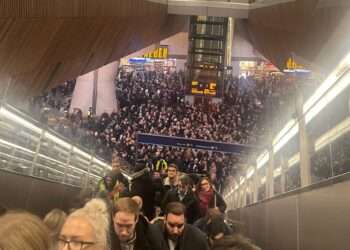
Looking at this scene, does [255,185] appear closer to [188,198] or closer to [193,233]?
[188,198]

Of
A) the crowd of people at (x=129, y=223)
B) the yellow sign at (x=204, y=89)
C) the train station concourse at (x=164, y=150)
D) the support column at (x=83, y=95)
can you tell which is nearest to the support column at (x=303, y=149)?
the train station concourse at (x=164, y=150)

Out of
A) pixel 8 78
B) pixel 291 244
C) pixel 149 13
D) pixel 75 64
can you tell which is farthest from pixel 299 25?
pixel 291 244

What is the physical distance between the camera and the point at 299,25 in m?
15.6

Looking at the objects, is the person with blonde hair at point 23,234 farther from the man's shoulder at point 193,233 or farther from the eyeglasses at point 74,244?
the man's shoulder at point 193,233

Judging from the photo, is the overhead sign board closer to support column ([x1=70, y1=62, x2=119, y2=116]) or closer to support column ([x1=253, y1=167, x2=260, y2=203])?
support column ([x1=253, y1=167, x2=260, y2=203])

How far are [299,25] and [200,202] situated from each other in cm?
891

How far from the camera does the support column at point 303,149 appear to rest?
525 cm

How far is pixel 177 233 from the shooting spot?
14.6 feet

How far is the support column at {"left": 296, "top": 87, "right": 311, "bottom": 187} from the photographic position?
17.2ft

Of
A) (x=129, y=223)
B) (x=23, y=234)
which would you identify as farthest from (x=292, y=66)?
(x=23, y=234)

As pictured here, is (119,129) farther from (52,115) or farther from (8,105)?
(8,105)

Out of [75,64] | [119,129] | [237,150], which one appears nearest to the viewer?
[75,64]

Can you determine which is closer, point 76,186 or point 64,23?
point 76,186

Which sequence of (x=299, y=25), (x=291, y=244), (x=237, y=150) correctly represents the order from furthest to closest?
(x=237, y=150) → (x=299, y=25) → (x=291, y=244)
